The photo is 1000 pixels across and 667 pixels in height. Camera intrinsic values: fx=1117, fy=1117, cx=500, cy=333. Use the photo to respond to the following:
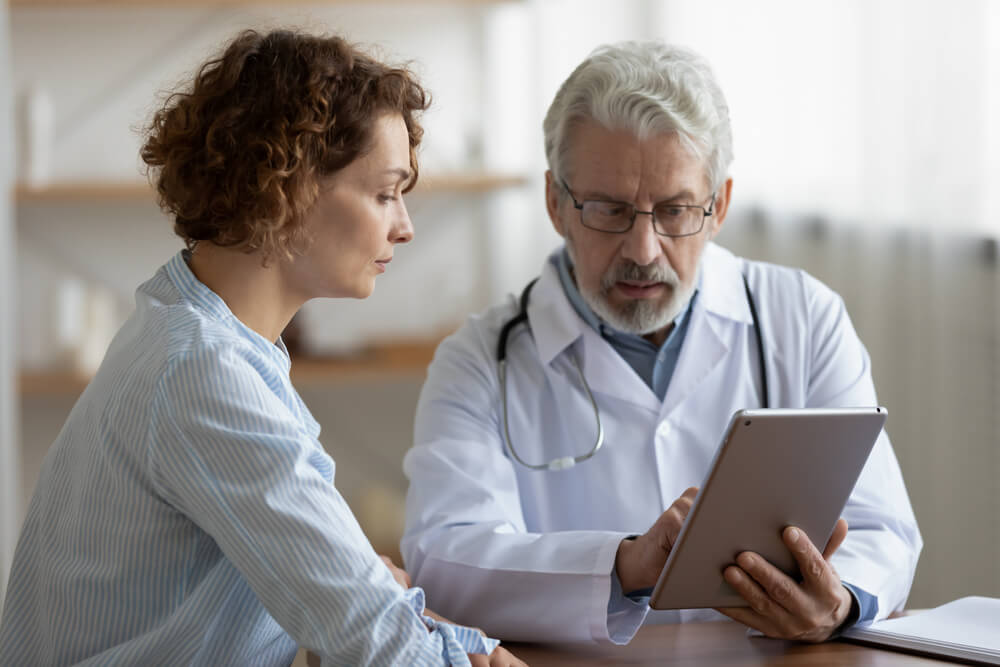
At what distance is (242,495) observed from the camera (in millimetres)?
931

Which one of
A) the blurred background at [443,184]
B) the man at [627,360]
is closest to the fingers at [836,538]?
the man at [627,360]

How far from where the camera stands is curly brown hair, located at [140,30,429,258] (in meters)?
1.06

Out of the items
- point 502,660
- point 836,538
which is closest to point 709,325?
point 836,538

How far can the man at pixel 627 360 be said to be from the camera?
1.45m

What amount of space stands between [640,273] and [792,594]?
520 millimetres

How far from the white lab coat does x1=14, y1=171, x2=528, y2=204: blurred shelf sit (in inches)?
58.5

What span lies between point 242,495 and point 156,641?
0.54ft

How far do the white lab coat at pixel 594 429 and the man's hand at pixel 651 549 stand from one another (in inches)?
3.0

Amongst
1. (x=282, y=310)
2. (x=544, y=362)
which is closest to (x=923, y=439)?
(x=544, y=362)

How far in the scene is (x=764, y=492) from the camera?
1.10 m

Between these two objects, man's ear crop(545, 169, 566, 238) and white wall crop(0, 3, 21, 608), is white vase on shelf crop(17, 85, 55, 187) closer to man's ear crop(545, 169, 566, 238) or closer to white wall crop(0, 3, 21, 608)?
white wall crop(0, 3, 21, 608)

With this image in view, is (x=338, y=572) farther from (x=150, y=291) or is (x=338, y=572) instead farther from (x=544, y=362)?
(x=544, y=362)

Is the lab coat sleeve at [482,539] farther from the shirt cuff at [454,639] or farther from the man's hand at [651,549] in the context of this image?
the shirt cuff at [454,639]

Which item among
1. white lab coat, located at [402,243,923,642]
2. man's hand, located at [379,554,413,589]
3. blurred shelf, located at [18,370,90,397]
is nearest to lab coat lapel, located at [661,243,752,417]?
white lab coat, located at [402,243,923,642]
